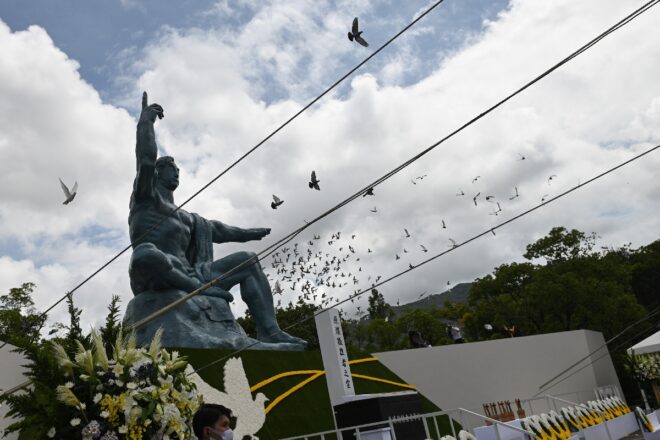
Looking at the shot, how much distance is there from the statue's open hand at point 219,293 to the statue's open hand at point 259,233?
6.08 ft

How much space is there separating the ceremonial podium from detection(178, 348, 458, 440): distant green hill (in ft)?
3.94

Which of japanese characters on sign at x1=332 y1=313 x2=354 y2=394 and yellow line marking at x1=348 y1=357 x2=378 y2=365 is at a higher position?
yellow line marking at x1=348 y1=357 x2=378 y2=365

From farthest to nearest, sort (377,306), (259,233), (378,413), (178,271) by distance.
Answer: (377,306), (259,233), (178,271), (378,413)

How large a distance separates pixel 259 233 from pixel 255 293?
1635mm

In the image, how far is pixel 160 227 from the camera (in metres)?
9.33

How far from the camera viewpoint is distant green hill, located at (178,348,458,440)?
7.18 m

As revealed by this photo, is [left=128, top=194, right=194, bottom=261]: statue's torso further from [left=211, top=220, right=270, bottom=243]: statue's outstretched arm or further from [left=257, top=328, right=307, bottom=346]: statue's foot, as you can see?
[left=257, top=328, right=307, bottom=346]: statue's foot

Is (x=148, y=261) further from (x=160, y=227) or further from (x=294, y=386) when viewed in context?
(x=294, y=386)

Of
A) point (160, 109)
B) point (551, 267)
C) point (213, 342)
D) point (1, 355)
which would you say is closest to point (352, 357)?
point (213, 342)

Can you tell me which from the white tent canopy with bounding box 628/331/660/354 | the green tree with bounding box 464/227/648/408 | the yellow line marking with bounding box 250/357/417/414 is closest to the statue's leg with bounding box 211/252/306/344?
the yellow line marking with bounding box 250/357/417/414

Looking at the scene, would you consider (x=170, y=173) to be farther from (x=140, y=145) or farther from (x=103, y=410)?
(x=103, y=410)

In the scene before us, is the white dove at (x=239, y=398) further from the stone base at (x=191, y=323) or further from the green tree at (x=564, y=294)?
the green tree at (x=564, y=294)

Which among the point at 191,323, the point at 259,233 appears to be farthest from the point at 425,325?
the point at 191,323

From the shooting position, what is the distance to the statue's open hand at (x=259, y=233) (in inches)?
444
